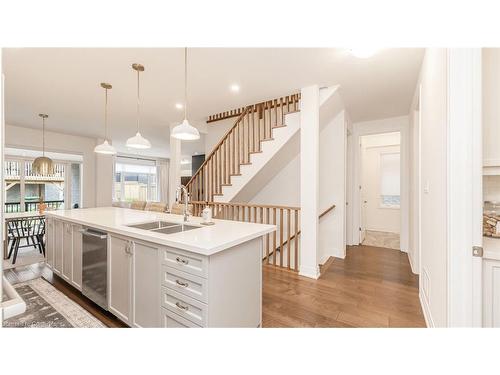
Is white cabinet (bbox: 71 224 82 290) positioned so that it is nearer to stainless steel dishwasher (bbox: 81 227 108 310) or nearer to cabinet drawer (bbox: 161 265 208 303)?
stainless steel dishwasher (bbox: 81 227 108 310)

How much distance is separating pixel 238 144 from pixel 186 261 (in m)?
2.89

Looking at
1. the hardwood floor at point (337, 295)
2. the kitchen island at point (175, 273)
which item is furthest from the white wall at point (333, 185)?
the kitchen island at point (175, 273)

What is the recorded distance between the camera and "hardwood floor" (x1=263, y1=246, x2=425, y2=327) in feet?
6.63

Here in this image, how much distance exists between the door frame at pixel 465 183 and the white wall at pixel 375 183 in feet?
16.3

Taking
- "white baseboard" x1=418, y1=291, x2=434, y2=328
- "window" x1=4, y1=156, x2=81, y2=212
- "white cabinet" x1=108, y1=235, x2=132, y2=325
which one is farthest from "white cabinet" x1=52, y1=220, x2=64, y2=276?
"white baseboard" x1=418, y1=291, x2=434, y2=328

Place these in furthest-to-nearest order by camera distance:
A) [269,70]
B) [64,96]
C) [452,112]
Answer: [64,96], [269,70], [452,112]

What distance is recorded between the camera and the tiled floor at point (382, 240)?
4516 mm

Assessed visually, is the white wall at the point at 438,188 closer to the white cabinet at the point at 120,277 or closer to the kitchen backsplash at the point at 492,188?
the kitchen backsplash at the point at 492,188

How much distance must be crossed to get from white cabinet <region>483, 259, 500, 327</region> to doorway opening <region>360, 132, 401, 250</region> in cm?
440
